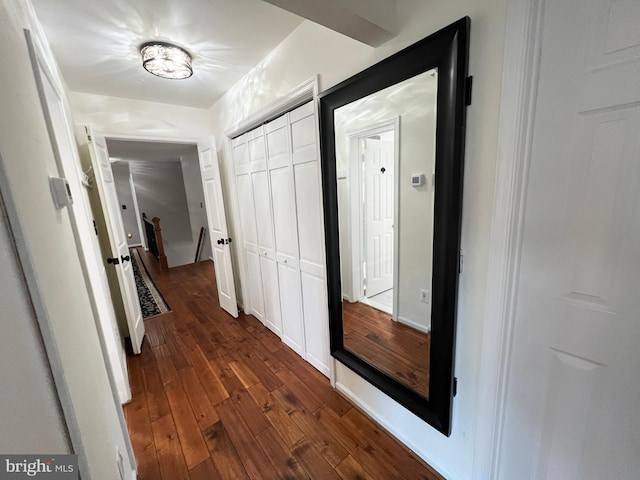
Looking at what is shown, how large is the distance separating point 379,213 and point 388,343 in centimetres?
83

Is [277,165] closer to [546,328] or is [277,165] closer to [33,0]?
[33,0]

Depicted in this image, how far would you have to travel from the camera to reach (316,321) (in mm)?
1964

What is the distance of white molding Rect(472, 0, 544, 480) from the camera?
2.52 ft

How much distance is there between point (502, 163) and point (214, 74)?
2.36 m

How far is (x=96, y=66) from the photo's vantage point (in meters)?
1.88

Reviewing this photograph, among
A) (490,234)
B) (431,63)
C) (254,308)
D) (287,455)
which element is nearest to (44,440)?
(287,455)

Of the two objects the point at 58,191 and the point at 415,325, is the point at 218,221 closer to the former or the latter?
the point at 58,191

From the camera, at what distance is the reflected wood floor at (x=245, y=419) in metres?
1.33

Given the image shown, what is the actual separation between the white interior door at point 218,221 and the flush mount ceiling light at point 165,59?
0.81m

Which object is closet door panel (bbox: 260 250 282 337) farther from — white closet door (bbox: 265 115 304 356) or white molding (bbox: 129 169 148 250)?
white molding (bbox: 129 169 148 250)

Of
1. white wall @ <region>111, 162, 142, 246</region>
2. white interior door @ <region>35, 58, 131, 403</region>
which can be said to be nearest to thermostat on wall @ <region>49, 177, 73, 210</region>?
white interior door @ <region>35, 58, 131, 403</region>

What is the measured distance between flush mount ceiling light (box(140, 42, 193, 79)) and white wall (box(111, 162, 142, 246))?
23.1 feet

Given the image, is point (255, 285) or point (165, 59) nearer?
point (165, 59)

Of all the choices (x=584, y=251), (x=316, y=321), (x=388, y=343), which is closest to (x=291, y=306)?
(x=316, y=321)
